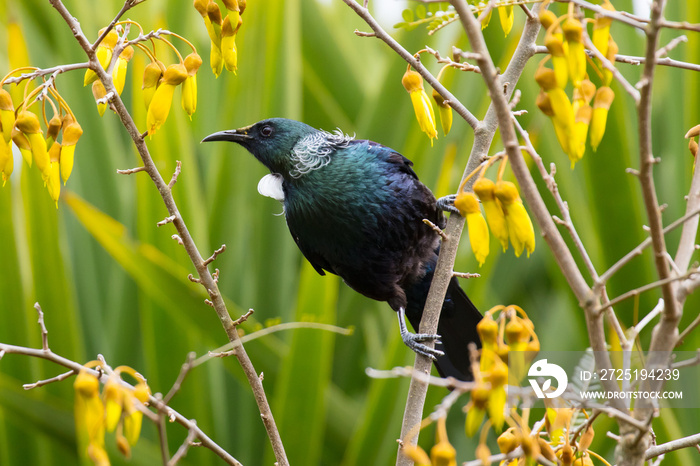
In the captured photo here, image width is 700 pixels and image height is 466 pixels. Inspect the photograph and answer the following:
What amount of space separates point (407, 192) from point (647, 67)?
109 centimetres

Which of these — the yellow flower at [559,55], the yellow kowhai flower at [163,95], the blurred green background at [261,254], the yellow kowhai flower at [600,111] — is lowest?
Result: the blurred green background at [261,254]

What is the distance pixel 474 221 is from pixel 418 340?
0.62 meters

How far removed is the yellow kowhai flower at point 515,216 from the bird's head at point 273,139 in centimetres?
102

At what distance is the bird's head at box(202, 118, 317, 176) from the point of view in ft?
5.87

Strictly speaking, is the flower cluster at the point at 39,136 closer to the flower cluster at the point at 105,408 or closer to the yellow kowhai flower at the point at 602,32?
the flower cluster at the point at 105,408

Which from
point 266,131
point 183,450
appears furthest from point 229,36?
point 266,131

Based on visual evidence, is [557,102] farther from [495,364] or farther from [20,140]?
[20,140]

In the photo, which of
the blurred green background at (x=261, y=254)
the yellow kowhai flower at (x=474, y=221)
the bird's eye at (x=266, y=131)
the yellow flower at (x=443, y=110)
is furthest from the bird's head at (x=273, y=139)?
the yellow kowhai flower at (x=474, y=221)

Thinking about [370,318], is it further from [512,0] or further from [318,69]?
[512,0]

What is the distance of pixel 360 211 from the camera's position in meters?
1.71

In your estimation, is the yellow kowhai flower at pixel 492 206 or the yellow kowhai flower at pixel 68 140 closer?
the yellow kowhai flower at pixel 492 206

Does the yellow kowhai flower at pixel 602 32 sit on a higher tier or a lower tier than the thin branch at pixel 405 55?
higher

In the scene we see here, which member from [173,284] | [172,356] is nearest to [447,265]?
[173,284]

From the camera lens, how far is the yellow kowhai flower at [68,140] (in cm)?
95
